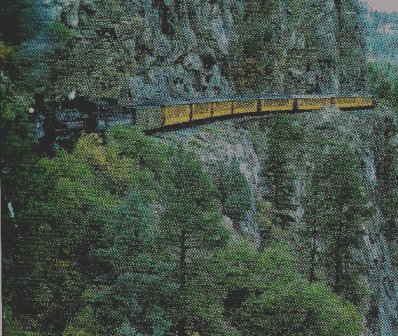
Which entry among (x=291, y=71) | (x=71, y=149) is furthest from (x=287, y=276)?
(x=291, y=71)

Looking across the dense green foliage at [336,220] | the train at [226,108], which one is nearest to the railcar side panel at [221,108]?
the train at [226,108]

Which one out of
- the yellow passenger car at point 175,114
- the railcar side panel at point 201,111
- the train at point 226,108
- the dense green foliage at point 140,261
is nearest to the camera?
the dense green foliage at point 140,261

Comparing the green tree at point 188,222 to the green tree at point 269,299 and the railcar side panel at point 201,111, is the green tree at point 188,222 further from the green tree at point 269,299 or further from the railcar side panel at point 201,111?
the railcar side panel at point 201,111

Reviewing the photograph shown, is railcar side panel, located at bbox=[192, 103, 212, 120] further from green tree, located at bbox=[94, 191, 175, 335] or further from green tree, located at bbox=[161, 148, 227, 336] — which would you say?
green tree, located at bbox=[94, 191, 175, 335]

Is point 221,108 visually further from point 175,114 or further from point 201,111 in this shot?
point 175,114

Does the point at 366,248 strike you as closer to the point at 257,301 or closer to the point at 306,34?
the point at 257,301

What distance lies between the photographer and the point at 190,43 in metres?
32.1

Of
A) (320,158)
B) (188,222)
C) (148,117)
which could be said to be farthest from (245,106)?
(188,222)

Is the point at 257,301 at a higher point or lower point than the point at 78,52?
lower

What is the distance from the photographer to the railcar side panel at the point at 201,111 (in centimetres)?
2462

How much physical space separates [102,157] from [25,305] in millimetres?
5624

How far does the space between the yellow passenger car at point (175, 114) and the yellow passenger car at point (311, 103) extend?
13.9 meters

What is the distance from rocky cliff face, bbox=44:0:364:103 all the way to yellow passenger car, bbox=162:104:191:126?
8.81ft

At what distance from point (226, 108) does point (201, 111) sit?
3.24 metres
